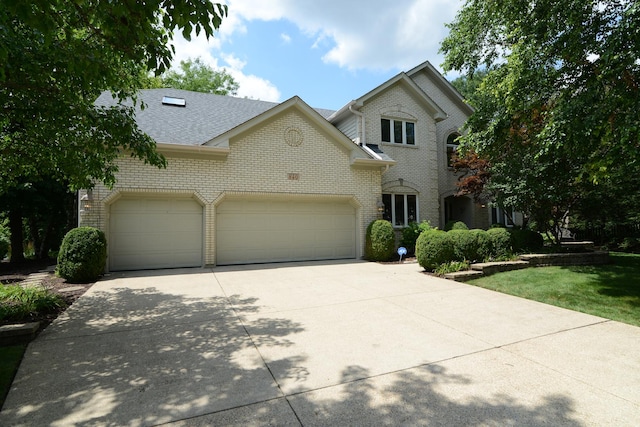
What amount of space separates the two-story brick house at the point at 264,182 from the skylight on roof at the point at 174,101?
40 millimetres

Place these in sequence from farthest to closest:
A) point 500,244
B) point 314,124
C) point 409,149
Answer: point 409,149
point 314,124
point 500,244

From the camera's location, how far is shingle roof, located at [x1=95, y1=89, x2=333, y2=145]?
11.1 m

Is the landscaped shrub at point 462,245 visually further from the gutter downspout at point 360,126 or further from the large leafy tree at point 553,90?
the gutter downspout at point 360,126

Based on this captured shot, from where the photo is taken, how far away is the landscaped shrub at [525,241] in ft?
33.3

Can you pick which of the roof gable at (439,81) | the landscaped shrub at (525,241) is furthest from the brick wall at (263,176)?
the roof gable at (439,81)

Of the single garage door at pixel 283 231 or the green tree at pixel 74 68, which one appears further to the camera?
the single garage door at pixel 283 231

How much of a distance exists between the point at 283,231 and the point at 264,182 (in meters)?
1.93

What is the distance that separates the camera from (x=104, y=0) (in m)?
2.85

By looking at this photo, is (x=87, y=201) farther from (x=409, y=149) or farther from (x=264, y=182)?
(x=409, y=149)

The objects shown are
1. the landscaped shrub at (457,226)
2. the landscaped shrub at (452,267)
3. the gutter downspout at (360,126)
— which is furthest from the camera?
the gutter downspout at (360,126)

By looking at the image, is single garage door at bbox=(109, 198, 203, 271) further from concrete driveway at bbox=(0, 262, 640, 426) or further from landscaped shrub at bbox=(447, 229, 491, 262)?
landscaped shrub at bbox=(447, 229, 491, 262)

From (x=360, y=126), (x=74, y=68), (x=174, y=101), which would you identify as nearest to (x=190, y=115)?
→ (x=174, y=101)

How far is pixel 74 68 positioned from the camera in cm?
390

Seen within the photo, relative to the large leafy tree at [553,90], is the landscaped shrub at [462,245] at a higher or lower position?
lower
